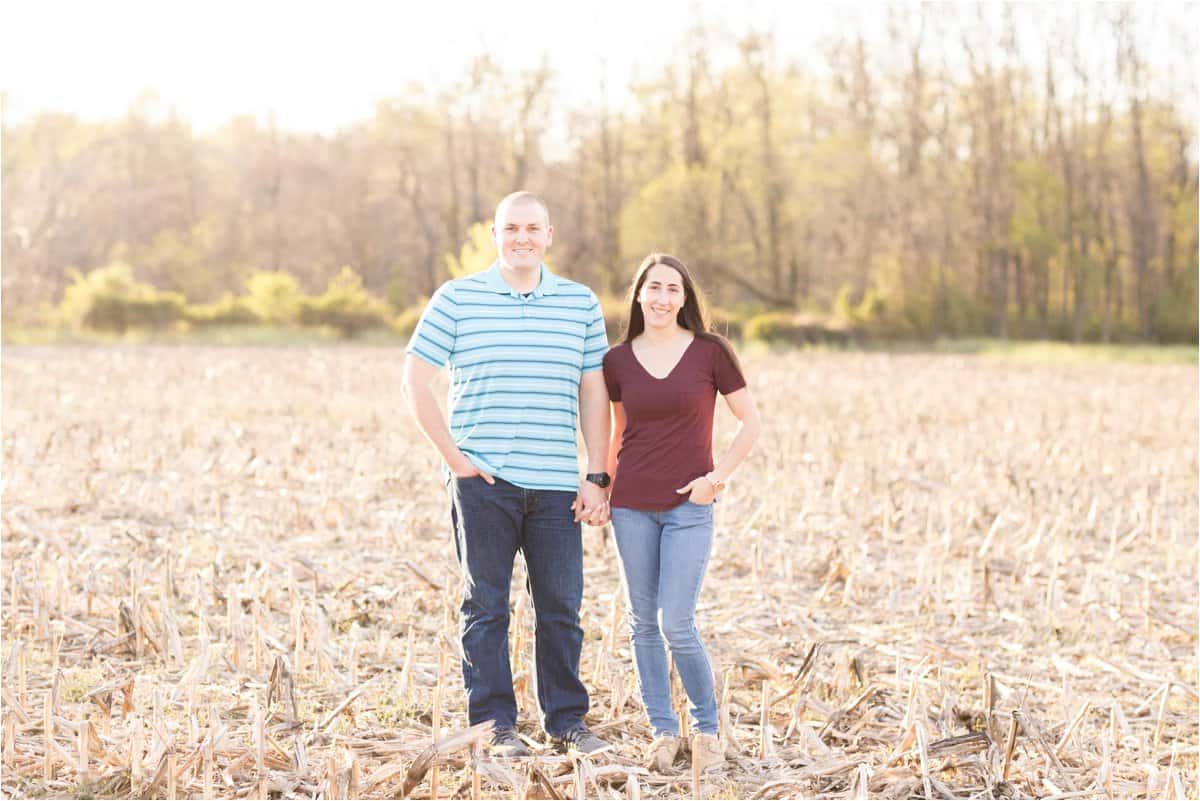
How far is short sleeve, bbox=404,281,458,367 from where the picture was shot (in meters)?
4.63

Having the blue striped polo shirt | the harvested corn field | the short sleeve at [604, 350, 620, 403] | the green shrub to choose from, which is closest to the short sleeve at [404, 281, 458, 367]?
the blue striped polo shirt

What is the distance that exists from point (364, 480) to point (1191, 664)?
245 inches

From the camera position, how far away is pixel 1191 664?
20.7ft

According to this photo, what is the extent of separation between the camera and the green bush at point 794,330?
36375 millimetres

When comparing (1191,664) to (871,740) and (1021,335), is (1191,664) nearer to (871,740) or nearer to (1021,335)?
(871,740)

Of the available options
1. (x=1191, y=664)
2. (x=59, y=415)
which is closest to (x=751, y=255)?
(x=59, y=415)

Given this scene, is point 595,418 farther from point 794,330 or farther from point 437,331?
point 794,330

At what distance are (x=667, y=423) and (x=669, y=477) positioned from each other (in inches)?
8.1

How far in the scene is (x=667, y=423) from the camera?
4.68m

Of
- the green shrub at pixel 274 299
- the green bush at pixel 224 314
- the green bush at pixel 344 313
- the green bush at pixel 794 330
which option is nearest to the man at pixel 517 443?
the green bush at pixel 794 330

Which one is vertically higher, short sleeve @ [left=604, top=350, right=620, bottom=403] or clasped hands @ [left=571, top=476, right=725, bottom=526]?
short sleeve @ [left=604, top=350, right=620, bottom=403]

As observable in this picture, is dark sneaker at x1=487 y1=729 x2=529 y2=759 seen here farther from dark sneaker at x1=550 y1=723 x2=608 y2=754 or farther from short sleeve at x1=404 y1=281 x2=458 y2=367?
short sleeve at x1=404 y1=281 x2=458 y2=367

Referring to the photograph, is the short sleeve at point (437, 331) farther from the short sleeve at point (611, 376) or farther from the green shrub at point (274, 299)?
the green shrub at point (274, 299)

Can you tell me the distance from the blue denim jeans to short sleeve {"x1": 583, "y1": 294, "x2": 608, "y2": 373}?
1.82ft
